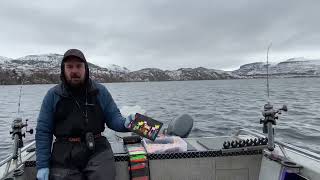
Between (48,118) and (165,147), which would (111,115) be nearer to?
(48,118)

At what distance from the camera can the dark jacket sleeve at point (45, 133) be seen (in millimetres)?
3439

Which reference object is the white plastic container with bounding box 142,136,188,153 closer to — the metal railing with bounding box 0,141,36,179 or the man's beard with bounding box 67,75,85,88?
the man's beard with bounding box 67,75,85,88

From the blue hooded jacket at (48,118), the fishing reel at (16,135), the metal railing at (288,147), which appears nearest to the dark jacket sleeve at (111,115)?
the blue hooded jacket at (48,118)

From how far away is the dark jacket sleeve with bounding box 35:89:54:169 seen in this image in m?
3.44

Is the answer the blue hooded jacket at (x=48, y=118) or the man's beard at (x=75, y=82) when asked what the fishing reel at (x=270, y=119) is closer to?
the blue hooded jacket at (x=48, y=118)

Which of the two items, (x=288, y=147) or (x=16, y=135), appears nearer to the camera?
(x=16, y=135)

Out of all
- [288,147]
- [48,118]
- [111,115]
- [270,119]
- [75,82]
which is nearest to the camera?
[48,118]

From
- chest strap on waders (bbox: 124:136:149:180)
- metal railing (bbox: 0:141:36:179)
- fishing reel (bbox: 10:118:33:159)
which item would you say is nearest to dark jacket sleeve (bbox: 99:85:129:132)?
chest strap on waders (bbox: 124:136:149:180)

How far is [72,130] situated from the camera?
11.6 feet

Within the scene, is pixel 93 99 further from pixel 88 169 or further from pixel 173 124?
pixel 173 124

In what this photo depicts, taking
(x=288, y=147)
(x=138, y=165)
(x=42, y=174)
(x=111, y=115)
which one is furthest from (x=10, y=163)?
(x=288, y=147)

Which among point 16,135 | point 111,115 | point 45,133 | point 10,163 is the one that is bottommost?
point 10,163

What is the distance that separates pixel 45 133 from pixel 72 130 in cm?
30

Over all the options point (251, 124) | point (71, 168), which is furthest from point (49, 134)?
point (251, 124)
